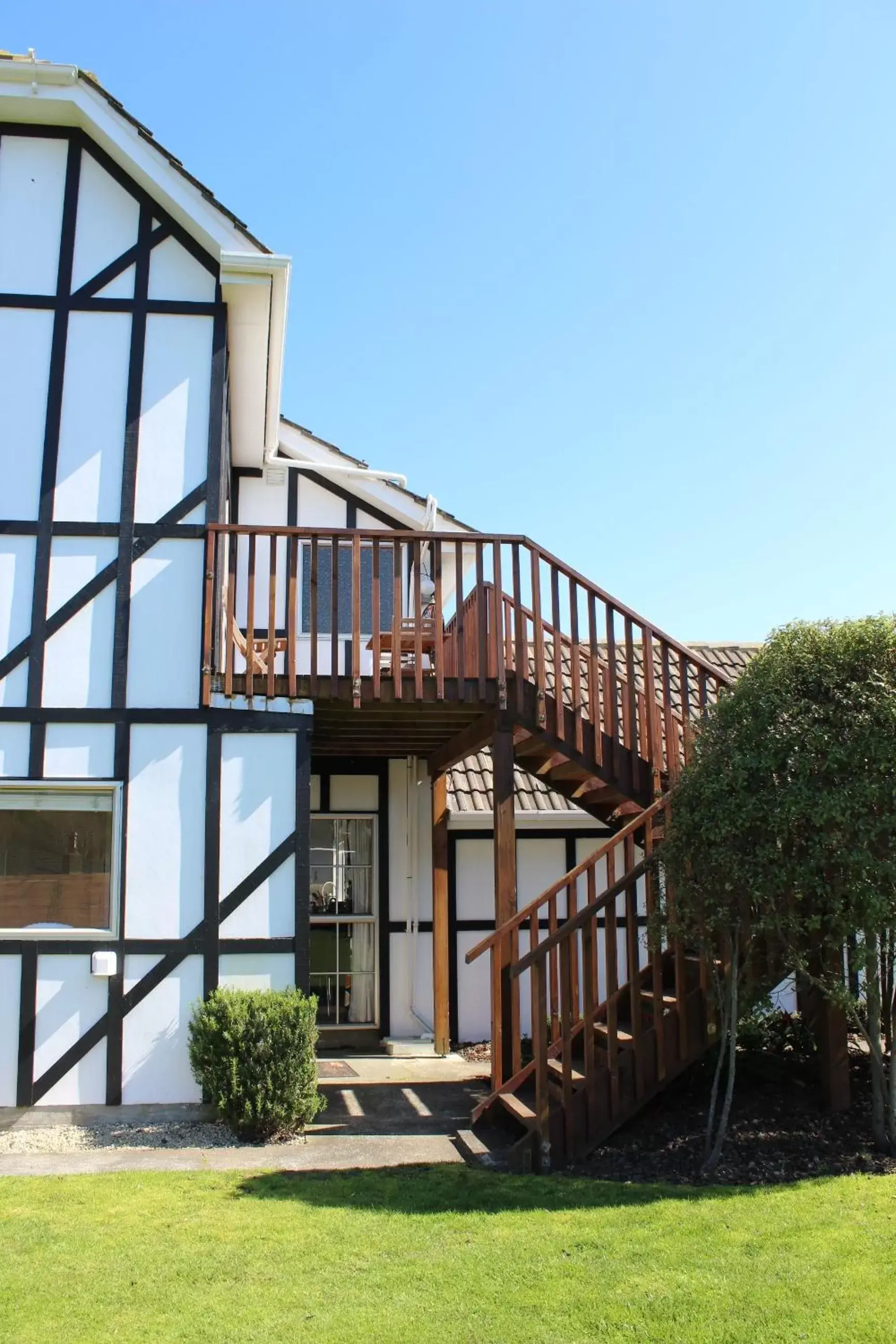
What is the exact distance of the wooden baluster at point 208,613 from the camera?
864 centimetres

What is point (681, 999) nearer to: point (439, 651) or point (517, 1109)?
point (517, 1109)

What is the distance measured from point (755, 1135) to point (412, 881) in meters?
5.31

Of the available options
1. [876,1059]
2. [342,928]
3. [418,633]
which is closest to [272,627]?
[418,633]

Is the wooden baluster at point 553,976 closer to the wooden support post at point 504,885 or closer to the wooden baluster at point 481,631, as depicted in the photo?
the wooden support post at point 504,885

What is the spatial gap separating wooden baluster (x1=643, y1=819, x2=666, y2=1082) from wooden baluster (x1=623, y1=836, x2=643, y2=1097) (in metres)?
0.10

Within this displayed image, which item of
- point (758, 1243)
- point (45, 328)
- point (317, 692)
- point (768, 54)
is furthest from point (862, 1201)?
point (45, 328)

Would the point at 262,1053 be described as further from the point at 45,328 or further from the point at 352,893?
the point at 45,328

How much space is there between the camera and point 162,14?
8.70 metres

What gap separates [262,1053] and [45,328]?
19.2 ft

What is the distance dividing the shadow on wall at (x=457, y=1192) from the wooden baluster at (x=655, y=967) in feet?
3.20

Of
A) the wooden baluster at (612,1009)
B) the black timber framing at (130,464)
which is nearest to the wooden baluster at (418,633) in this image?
the wooden baluster at (612,1009)

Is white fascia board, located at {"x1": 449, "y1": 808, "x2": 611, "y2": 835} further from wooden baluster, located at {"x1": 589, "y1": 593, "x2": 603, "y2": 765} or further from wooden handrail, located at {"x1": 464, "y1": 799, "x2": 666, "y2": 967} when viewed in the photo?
wooden handrail, located at {"x1": 464, "y1": 799, "x2": 666, "y2": 967}

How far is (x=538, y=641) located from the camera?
28.3ft

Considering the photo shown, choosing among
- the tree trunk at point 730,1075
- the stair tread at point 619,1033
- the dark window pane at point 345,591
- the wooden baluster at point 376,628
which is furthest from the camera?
the dark window pane at point 345,591
